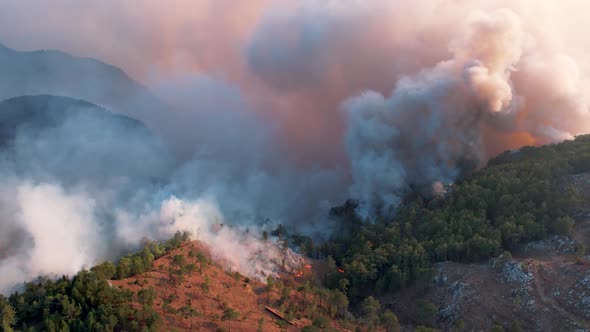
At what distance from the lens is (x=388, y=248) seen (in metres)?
46.8

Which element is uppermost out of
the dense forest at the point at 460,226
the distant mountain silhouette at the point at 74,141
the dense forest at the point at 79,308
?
the distant mountain silhouette at the point at 74,141

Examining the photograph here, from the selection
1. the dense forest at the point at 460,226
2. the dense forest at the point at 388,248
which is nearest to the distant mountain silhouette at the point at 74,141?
the dense forest at the point at 388,248

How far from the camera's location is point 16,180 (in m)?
56.1

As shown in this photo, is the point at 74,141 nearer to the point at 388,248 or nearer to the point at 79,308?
the point at 79,308

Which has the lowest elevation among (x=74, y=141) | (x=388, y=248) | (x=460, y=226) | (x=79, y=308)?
(x=79, y=308)

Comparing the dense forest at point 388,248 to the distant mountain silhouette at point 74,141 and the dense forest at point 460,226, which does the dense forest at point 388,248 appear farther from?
the distant mountain silhouette at point 74,141

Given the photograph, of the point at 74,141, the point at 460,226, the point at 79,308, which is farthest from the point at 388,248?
the point at 74,141

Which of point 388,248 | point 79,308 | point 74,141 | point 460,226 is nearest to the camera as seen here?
point 79,308

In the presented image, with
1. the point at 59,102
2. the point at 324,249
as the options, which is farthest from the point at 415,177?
the point at 59,102

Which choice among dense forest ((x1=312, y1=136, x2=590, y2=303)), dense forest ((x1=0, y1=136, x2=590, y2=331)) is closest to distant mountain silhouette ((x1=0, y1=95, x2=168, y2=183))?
dense forest ((x1=0, y1=136, x2=590, y2=331))

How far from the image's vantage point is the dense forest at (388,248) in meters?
33.0

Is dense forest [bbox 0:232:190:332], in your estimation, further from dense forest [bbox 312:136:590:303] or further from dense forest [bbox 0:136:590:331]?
dense forest [bbox 312:136:590:303]

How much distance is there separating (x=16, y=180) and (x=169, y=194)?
55.1 ft

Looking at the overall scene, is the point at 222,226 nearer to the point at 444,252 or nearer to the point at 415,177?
the point at 444,252
